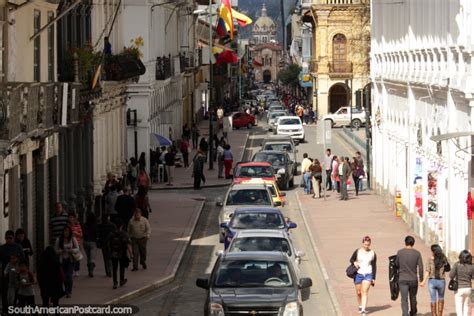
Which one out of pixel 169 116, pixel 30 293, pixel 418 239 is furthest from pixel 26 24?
pixel 169 116

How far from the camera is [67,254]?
84.7 ft

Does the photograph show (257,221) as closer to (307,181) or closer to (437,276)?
(437,276)

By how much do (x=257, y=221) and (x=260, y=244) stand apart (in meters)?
4.66

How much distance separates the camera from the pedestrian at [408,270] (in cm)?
2261

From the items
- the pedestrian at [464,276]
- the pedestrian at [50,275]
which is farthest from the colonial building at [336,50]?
the pedestrian at [464,276]

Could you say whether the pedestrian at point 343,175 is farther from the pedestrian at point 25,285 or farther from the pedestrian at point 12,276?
the pedestrian at point 25,285

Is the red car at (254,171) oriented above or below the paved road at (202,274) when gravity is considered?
above

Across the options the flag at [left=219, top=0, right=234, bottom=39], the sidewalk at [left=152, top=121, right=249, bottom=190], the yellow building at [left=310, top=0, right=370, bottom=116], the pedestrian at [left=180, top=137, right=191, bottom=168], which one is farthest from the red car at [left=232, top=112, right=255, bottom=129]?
the pedestrian at [left=180, top=137, right=191, bottom=168]

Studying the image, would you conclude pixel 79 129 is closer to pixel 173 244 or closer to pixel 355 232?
pixel 173 244

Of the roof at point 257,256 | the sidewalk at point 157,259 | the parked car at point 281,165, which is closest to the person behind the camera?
the roof at point 257,256

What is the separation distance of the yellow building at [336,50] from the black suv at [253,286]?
78.9 m

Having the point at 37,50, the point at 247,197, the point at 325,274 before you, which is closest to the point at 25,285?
the point at 325,274

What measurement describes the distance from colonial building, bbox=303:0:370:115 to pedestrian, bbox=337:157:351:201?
54615 mm

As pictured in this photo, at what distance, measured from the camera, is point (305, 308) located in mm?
25812
